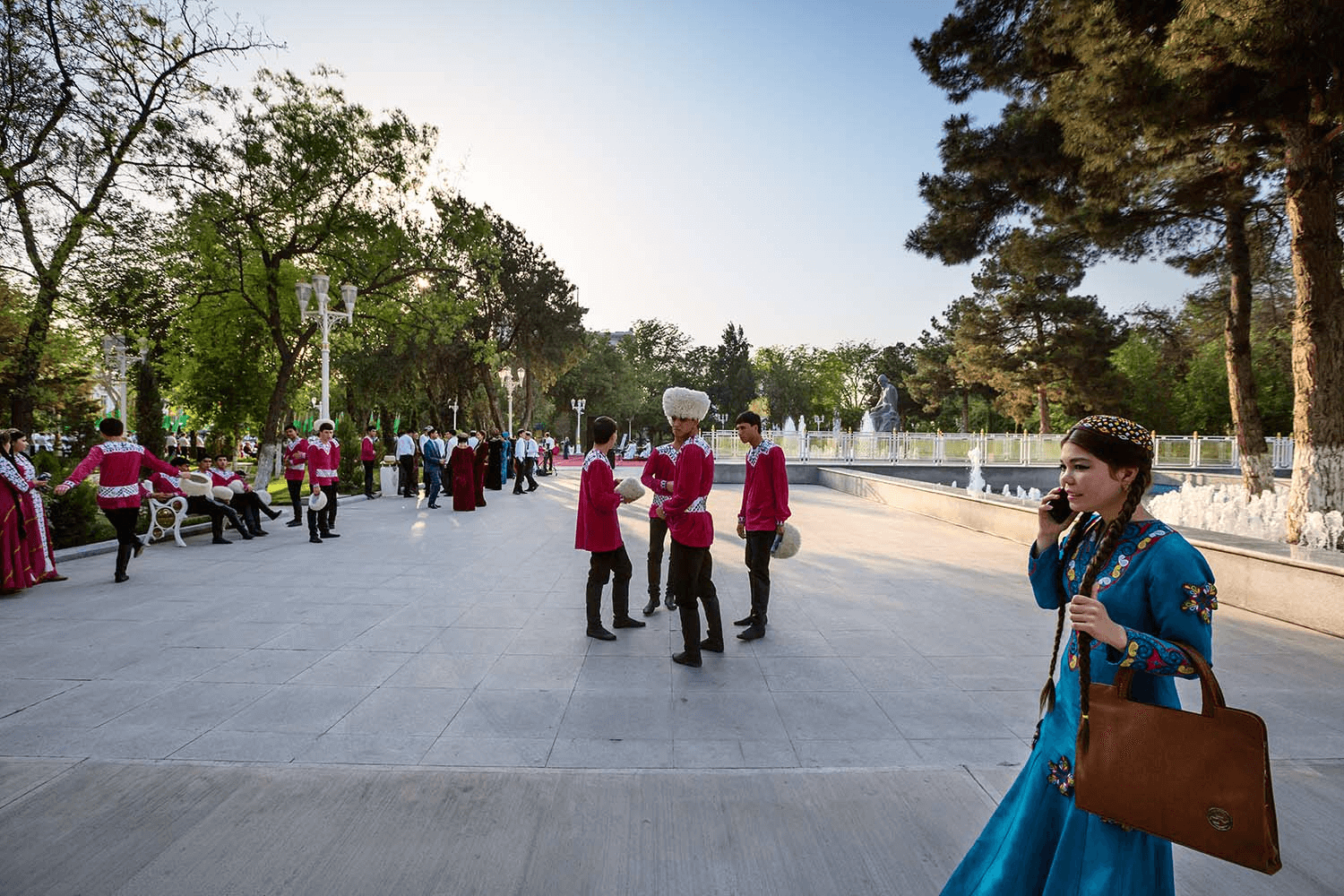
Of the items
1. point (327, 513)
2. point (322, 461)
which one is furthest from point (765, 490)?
point (327, 513)

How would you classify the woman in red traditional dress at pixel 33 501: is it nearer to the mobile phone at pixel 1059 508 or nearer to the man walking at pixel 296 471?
the man walking at pixel 296 471

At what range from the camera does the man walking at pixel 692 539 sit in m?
4.90

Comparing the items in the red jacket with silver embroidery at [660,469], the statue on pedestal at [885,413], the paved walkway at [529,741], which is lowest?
the paved walkway at [529,741]

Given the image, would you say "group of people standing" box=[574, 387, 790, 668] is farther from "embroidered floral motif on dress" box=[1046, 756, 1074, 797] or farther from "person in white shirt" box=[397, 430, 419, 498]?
"person in white shirt" box=[397, 430, 419, 498]

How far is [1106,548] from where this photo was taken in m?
1.85

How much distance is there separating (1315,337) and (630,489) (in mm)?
9389

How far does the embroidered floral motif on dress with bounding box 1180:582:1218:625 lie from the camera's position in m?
1.67

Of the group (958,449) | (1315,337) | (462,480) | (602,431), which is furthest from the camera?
(958,449)

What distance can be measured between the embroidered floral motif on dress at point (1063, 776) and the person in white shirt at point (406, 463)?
60.1 ft

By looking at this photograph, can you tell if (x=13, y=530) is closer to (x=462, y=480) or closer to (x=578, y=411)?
(x=462, y=480)

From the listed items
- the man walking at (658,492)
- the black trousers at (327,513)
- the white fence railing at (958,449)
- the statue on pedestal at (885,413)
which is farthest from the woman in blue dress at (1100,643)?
the statue on pedestal at (885,413)

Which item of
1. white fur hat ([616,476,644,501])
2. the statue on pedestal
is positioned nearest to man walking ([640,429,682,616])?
white fur hat ([616,476,644,501])

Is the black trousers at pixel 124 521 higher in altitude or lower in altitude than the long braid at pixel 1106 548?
lower

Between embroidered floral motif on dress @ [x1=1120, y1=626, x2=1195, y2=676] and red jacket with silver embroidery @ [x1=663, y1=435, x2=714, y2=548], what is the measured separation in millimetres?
3280
